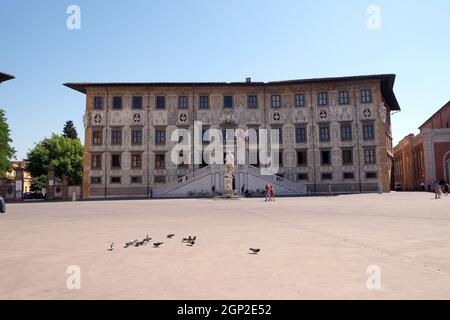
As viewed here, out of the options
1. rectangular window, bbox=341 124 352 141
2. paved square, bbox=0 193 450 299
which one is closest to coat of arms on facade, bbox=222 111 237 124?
rectangular window, bbox=341 124 352 141

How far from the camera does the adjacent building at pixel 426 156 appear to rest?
134 feet

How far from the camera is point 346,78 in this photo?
126 feet

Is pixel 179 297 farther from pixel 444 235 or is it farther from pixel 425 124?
pixel 425 124

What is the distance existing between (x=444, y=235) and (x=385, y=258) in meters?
3.05

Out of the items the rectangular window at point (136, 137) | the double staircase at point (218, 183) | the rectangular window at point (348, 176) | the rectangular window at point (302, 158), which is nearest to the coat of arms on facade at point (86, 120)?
the rectangular window at point (136, 137)

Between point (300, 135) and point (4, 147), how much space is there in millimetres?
37094

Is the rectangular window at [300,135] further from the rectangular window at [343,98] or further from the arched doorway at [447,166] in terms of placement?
the arched doorway at [447,166]

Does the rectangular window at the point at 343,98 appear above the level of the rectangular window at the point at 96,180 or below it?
above

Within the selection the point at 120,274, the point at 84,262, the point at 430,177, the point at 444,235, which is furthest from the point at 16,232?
the point at 430,177

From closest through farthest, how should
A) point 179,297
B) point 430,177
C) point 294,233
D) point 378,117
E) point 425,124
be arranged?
point 179,297
point 294,233
point 378,117
point 430,177
point 425,124

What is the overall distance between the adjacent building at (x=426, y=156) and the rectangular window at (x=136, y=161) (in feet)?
109

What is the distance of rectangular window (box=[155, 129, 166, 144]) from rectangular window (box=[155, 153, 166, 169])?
1470 millimetres

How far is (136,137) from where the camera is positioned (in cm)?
3928

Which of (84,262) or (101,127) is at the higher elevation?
(101,127)
